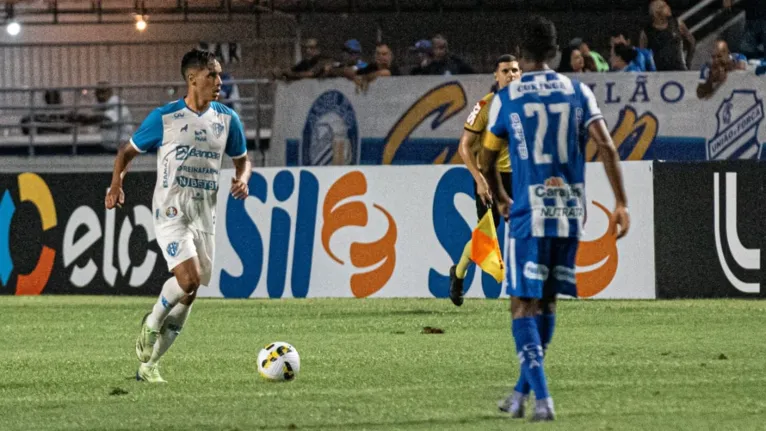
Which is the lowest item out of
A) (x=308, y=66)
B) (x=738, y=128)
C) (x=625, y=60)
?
(x=738, y=128)

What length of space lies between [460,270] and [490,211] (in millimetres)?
829

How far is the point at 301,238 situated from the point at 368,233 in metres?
0.78

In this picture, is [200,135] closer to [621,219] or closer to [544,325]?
[544,325]

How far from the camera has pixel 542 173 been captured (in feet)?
24.7

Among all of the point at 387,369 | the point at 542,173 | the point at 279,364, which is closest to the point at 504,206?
the point at 542,173

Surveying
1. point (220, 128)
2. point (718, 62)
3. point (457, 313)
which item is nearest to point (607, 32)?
point (718, 62)

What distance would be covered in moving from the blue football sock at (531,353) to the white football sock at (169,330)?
122 inches

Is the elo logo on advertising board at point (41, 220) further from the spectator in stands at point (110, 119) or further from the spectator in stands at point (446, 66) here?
the spectator in stands at point (446, 66)

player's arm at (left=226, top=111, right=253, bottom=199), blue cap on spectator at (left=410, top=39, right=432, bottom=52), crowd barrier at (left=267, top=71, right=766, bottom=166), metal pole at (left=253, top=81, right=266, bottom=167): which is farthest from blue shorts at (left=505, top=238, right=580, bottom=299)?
blue cap on spectator at (left=410, top=39, right=432, bottom=52)

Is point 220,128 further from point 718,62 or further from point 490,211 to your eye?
point 718,62

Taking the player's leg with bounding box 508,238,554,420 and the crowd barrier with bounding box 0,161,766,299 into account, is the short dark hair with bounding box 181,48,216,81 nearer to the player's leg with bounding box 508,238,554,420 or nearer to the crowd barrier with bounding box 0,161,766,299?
the player's leg with bounding box 508,238,554,420

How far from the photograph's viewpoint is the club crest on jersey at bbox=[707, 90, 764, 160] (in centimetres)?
1877

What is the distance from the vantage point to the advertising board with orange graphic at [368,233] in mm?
16781

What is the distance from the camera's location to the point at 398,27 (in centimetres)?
2681
